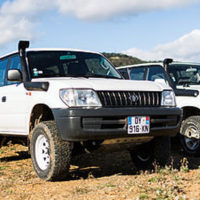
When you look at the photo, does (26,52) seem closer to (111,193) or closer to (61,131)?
(61,131)

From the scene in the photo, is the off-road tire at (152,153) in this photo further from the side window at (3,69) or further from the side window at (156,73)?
the side window at (3,69)

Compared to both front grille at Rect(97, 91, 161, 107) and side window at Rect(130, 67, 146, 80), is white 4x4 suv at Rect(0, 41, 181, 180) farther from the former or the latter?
side window at Rect(130, 67, 146, 80)

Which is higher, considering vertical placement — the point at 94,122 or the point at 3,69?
the point at 3,69

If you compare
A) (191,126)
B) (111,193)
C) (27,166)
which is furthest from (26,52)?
(191,126)

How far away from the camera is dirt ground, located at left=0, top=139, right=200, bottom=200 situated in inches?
153

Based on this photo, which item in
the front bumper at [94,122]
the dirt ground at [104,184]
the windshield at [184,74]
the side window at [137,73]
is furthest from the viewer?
the side window at [137,73]

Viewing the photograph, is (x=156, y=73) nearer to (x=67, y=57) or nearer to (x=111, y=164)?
(x=111, y=164)

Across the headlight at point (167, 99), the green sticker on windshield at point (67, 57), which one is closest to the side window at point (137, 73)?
the green sticker on windshield at point (67, 57)

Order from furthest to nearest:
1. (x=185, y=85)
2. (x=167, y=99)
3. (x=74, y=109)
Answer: (x=185, y=85) < (x=167, y=99) < (x=74, y=109)

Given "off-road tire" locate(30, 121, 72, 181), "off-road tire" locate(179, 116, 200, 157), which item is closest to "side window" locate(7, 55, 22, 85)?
"off-road tire" locate(30, 121, 72, 181)

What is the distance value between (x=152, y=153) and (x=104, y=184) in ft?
4.40

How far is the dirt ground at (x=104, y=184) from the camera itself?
3.89m

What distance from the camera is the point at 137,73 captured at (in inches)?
324

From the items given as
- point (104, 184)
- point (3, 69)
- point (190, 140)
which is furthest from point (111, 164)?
point (3, 69)
